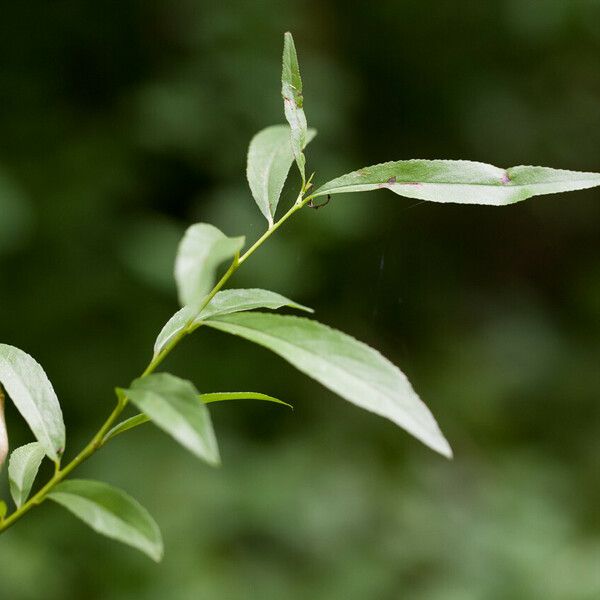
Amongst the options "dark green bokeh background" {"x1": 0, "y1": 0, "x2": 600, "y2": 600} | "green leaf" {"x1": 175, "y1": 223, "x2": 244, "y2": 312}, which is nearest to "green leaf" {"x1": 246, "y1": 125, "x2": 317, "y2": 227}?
"green leaf" {"x1": 175, "y1": 223, "x2": 244, "y2": 312}

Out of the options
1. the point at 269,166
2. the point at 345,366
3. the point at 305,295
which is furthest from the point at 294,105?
the point at 305,295

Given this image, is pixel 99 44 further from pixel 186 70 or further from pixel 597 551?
pixel 597 551

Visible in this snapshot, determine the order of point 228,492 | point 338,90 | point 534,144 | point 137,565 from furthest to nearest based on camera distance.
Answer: point 534,144 → point 338,90 → point 228,492 → point 137,565

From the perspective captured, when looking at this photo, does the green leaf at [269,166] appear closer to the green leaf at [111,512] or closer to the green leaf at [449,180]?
the green leaf at [449,180]

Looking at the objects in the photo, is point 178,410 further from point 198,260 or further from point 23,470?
point 23,470

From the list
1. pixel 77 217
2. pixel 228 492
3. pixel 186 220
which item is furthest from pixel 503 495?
pixel 77 217
